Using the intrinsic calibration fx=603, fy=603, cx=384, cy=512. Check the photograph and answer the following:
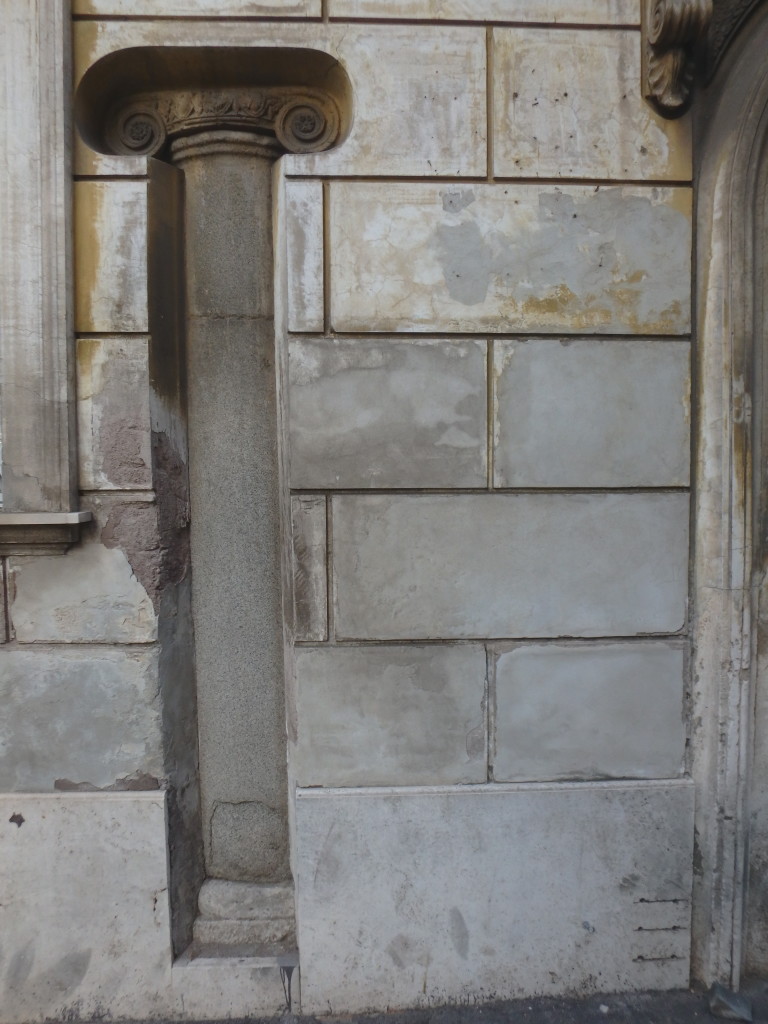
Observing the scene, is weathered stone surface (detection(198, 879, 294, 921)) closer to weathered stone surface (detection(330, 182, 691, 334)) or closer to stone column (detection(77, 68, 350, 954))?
stone column (detection(77, 68, 350, 954))

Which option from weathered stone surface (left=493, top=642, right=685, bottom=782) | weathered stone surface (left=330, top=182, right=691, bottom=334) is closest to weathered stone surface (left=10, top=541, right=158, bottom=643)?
weathered stone surface (left=330, top=182, right=691, bottom=334)

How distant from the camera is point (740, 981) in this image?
2.92m

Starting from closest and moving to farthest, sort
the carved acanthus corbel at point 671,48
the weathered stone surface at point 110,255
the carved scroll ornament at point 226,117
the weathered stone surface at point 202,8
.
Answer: the carved acanthus corbel at point 671,48 < the weathered stone surface at point 202,8 < the weathered stone surface at point 110,255 < the carved scroll ornament at point 226,117

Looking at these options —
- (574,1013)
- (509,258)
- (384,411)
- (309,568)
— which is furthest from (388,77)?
(574,1013)

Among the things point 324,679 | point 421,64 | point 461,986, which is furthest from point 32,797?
point 421,64

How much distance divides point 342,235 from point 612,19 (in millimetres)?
1564

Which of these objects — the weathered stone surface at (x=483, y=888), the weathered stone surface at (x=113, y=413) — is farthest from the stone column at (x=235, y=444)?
the weathered stone surface at (x=483, y=888)

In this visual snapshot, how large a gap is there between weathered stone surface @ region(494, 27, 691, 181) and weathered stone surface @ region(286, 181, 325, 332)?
85cm

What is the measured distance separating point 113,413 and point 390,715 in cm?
191

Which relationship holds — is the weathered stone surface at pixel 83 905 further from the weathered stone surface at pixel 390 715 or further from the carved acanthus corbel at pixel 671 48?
the carved acanthus corbel at pixel 671 48

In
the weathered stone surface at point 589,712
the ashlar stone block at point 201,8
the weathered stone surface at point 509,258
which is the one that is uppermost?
the ashlar stone block at point 201,8

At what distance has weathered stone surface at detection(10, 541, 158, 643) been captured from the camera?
9.25 ft

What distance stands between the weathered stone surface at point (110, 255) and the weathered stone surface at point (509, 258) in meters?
0.90

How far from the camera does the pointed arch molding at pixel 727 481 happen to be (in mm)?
2762
